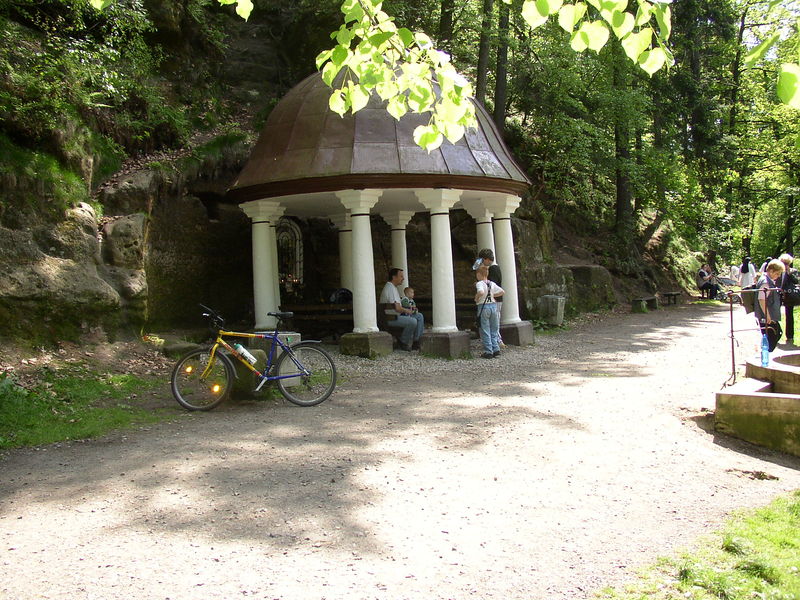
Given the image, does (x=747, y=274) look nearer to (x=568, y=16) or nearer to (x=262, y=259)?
(x=262, y=259)

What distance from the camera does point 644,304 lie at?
22266 mm

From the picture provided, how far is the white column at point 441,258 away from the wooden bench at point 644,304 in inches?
435

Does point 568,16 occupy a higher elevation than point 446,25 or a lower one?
lower

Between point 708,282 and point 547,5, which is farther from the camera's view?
point 708,282

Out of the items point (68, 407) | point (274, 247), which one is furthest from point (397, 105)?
point (274, 247)

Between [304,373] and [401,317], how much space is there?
4.79 m

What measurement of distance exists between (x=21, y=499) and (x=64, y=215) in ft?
21.4

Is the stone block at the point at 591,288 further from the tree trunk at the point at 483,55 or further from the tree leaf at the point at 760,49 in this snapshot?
the tree leaf at the point at 760,49

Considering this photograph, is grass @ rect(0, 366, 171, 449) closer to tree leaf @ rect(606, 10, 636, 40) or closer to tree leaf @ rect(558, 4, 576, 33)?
tree leaf @ rect(558, 4, 576, 33)

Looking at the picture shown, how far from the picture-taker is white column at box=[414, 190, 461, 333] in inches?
513

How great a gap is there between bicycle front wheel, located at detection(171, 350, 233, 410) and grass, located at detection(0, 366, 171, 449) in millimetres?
357

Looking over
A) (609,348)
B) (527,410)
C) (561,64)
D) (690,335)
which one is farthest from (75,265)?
(561,64)

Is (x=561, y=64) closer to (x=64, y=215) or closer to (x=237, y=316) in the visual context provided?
(x=237, y=316)

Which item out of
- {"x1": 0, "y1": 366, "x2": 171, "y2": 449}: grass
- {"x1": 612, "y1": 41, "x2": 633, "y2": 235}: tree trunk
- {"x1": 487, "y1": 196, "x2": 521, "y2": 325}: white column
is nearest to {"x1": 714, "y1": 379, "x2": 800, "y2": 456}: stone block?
{"x1": 0, "y1": 366, "x2": 171, "y2": 449}: grass
